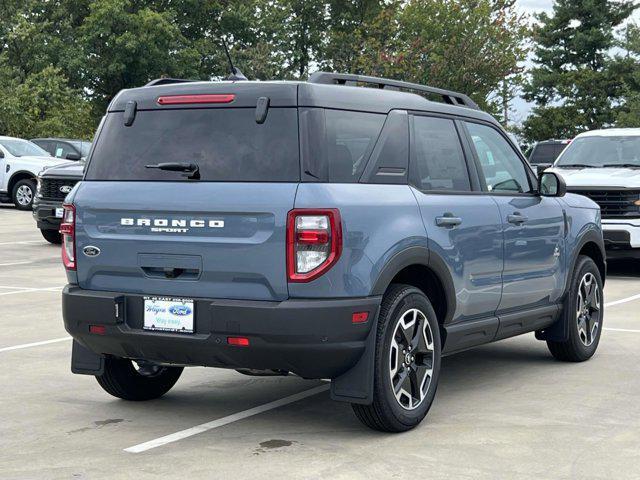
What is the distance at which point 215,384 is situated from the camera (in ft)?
25.3

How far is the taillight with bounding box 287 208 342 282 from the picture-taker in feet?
18.9

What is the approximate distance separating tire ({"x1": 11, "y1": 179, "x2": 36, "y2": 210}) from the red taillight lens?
21853 mm

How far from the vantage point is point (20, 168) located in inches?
1071

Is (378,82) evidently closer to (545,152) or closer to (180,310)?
(180,310)

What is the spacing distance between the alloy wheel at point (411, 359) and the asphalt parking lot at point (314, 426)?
20cm

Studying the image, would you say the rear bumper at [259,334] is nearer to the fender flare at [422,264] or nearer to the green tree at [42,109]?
the fender flare at [422,264]

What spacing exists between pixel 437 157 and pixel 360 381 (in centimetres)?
168

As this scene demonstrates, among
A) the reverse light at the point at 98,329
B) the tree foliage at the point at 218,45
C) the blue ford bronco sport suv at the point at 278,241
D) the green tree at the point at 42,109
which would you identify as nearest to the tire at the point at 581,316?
the blue ford bronco sport suv at the point at 278,241

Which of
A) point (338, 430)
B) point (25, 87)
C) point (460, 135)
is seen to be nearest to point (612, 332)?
point (460, 135)

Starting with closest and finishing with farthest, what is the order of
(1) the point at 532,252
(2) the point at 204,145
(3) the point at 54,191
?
1. (2) the point at 204,145
2. (1) the point at 532,252
3. (3) the point at 54,191

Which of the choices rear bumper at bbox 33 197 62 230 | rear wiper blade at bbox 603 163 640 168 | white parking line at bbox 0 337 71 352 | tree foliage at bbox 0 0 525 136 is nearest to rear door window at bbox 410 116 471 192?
white parking line at bbox 0 337 71 352

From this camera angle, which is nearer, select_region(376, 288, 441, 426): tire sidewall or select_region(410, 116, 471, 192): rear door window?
select_region(376, 288, 441, 426): tire sidewall

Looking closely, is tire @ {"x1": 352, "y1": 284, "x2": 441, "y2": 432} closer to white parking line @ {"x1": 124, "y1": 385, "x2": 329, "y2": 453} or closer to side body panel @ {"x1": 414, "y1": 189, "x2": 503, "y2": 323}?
side body panel @ {"x1": 414, "y1": 189, "x2": 503, "y2": 323}

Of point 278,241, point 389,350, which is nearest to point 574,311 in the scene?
point 389,350
